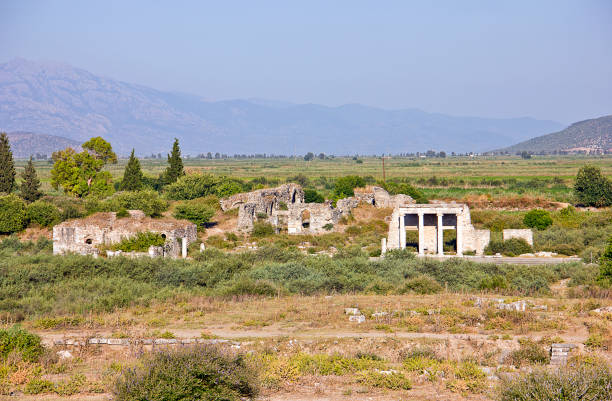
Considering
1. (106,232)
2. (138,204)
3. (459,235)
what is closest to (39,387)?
(106,232)

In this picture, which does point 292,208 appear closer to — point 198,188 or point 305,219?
point 305,219

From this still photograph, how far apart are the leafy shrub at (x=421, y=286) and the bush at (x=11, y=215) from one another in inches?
1051

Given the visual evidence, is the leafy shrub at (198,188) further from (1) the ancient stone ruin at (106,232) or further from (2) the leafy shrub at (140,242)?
(2) the leafy shrub at (140,242)

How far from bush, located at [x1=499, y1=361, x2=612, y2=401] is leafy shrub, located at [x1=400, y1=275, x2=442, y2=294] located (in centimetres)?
1255

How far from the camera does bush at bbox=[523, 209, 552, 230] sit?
4362 centimetres

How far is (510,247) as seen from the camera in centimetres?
3528

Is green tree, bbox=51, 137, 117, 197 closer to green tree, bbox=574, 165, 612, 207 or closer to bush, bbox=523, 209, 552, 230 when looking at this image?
bush, bbox=523, 209, 552, 230

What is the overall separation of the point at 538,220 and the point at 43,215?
32606 millimetres

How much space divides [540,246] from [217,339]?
1026 inches

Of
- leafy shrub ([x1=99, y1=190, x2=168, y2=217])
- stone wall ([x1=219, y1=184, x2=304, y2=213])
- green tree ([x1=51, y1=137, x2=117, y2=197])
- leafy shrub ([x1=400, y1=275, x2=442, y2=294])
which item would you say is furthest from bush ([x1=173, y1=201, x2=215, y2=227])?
leafy shrub ([x1=400, y1=275, x2=442, y2=294])

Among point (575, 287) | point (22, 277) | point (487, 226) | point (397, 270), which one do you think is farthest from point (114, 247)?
point (487, 226)

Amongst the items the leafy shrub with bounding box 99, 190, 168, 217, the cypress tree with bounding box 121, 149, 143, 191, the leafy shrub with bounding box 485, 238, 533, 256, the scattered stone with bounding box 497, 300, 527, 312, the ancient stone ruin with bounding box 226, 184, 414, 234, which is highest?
the cypress tree with bounding box 121, 149, 143, 191

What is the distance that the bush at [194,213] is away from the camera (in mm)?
41688

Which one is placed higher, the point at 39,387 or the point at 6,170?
the point at 6,170
